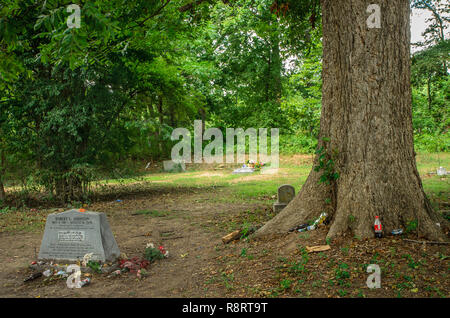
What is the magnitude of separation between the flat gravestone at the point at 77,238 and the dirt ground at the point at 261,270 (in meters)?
0.42

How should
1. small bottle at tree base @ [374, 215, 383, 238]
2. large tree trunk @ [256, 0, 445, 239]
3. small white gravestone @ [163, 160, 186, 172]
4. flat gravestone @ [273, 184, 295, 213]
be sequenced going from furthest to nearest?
small white gravestone @ [163, 160, 186, 172], flat gravestone @ [273, 184, 295, 213], large tree trunk @ [256, 0, 445, 239], small bottle at tree base @ [374, 215, 383, 238]

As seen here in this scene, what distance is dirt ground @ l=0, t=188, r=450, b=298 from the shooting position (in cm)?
404

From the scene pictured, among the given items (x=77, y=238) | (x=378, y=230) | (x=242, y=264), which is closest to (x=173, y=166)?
(x=77, y=238)

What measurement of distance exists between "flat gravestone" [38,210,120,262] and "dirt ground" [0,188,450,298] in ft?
1.39

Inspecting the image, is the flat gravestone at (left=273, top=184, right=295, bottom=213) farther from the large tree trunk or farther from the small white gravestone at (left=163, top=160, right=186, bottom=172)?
the small white gravestone at (left=163, top=160, right=186, bottom=172)

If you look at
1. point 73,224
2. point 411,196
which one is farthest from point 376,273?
point 73,224

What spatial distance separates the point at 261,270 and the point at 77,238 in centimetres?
292

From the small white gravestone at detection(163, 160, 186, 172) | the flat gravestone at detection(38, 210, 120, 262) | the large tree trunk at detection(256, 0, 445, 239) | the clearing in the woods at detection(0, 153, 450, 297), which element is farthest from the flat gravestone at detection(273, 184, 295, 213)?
the small white gravestone at detection(163, 160, 186, 172)

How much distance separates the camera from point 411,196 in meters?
5.10

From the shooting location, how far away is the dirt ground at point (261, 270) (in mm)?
4035

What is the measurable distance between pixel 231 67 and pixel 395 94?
28871mm

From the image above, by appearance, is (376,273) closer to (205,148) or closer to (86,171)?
(86,171)

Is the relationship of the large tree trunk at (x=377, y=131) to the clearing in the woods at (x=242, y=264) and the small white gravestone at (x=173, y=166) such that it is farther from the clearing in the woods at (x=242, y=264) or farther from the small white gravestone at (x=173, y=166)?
the small white gravestone at (x=173, y=166)

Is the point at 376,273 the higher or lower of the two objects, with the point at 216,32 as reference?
lower
